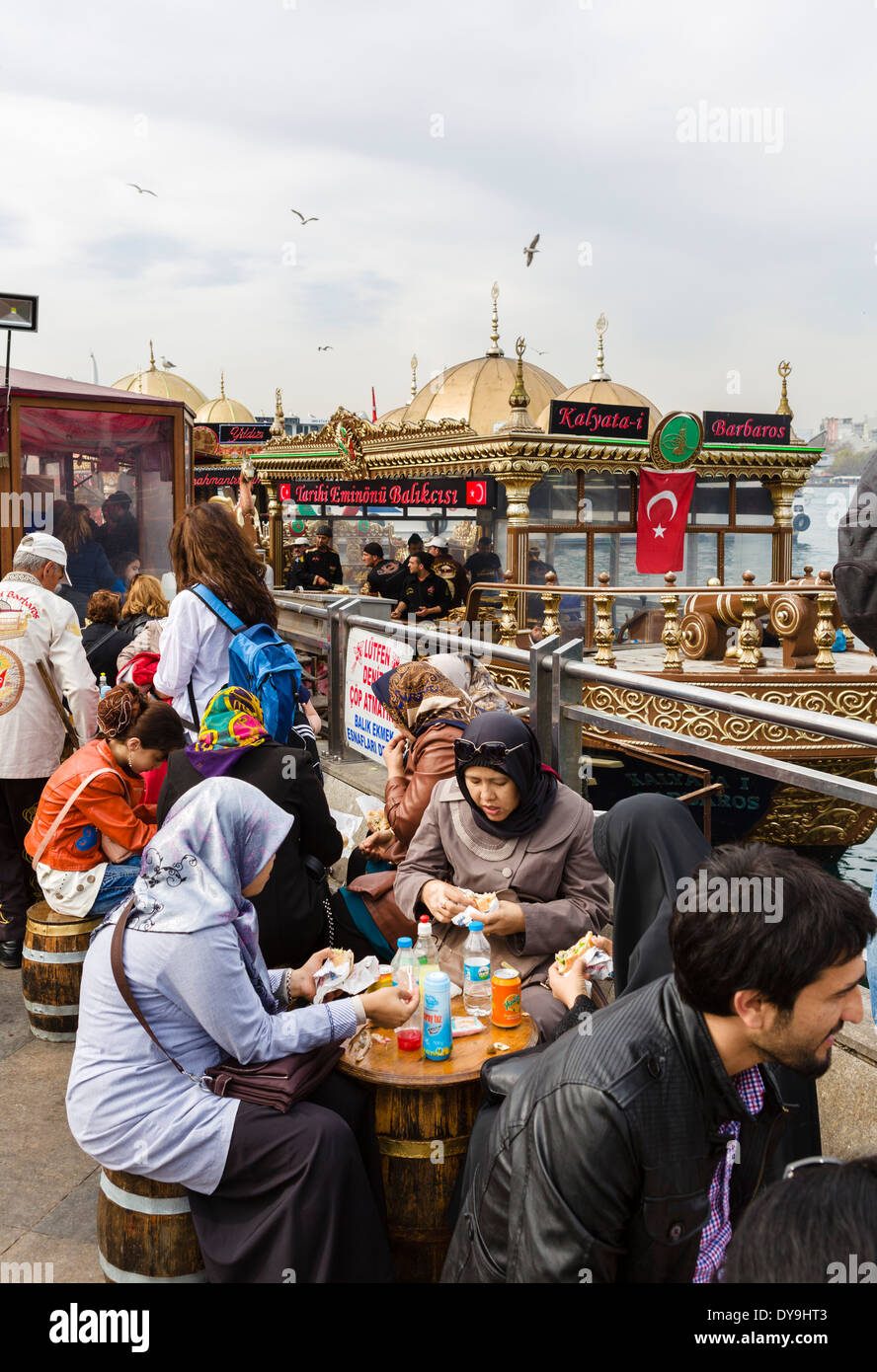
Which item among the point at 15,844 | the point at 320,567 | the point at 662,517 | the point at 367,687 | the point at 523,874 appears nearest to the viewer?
the point at 523,874

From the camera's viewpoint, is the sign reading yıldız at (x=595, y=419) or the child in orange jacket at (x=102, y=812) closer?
the child in orange jacket at (x=102, y=812)

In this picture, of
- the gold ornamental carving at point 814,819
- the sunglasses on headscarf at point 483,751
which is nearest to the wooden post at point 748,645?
the gold ornamental carving at point 814,819

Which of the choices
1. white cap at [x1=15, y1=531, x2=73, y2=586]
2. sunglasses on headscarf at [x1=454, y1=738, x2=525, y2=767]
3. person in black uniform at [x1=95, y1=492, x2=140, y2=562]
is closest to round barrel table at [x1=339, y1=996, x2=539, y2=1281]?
sunglasses on headscarf at [x1=454, y1=738, x2=525, y2=767]

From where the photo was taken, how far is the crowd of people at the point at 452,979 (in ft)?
6.16

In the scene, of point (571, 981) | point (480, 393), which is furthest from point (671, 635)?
point (480, 393)

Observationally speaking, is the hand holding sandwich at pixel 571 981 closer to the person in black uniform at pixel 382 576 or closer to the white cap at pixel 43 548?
the white cap at pixel 43 548

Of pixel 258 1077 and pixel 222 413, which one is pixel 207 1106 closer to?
pixel 258 1077

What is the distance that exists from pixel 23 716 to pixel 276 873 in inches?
90.9

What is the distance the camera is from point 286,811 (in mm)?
3633

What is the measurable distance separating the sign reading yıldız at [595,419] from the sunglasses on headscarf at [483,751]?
11871 millimetres

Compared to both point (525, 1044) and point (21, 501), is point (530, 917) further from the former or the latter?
point (21, 501)

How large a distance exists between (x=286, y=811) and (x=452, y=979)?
81cm

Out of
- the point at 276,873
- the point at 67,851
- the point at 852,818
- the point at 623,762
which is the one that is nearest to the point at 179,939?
the point at 276,873

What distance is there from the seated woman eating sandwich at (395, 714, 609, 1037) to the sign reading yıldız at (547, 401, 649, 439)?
11.8 meters
